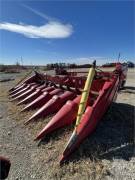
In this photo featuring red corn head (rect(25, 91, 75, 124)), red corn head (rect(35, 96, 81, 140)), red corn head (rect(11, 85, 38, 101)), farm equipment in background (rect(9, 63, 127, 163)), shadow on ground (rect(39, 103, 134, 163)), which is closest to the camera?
shadow on ground (rect(39, 103, 134, 163))

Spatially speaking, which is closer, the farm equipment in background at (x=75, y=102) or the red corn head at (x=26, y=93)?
the farm equipment in background at (x=75, y=102)

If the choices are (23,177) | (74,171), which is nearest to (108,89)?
(74,171)

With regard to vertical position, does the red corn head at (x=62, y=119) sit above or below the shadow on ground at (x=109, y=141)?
above

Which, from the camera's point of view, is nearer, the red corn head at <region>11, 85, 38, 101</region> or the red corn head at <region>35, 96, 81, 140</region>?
the red corn head at <region>35, 96, 81, 140</region>

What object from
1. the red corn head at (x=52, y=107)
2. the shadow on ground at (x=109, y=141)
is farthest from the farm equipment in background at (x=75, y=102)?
the shadow on ground at (x=109, y=141)

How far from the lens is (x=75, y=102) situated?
490cm

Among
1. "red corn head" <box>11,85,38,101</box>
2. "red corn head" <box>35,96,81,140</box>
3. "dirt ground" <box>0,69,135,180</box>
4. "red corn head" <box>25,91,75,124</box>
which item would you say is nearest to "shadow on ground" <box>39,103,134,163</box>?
"dirt ground" <box>0,69,135,180</box>

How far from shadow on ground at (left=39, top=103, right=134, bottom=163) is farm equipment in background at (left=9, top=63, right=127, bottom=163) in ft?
0.45

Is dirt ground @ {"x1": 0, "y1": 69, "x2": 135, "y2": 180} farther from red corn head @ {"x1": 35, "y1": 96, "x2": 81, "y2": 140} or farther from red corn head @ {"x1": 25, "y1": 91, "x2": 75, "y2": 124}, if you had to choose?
red corn head @ {"x1": 25, "y1": 91, "x2": 75, "y2": 124}

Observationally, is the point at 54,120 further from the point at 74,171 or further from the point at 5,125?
the point at 5,125

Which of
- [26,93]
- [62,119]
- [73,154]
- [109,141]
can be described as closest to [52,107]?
[62,119]

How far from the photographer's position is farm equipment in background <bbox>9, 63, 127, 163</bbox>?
3.96 meters

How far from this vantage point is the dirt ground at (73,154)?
11.1ft

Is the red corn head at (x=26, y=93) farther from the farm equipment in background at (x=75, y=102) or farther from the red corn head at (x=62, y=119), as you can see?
the red corn head at (x=62, y=119)
